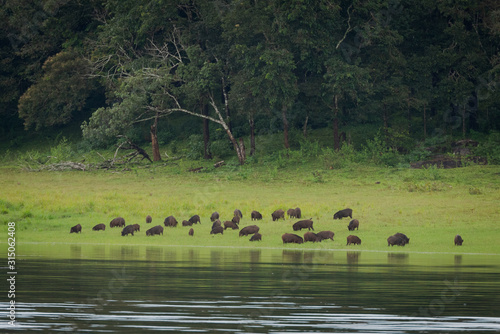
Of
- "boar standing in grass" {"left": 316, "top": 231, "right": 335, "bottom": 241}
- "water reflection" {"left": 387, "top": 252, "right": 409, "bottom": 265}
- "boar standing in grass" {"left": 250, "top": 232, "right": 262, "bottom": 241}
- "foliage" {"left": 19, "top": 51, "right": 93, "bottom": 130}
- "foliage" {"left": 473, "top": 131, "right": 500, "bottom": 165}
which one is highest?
"foliage" {"left": 19, "top": 51, "right": 93, "bottom": 130}

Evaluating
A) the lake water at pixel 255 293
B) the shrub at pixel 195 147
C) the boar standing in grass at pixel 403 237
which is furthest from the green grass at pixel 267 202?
the lake water at pixel 255 293

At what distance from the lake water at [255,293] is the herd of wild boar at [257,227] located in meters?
2.60

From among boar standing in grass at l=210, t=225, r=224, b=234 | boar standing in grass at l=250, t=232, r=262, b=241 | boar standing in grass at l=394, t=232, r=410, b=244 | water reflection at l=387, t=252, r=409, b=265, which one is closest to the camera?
water reflection at l=387, t=252, r=409, b=265

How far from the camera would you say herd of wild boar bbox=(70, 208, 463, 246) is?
24.1m

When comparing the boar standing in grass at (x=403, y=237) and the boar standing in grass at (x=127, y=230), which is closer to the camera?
the boar standing in grass at (x=403, y=237)

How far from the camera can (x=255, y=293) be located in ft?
46.1

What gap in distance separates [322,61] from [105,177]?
14812mm

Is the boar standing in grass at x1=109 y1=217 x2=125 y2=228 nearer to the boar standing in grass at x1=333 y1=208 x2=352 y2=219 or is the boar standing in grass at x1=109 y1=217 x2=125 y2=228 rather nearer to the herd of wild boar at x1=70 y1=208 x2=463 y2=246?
the herd of wild boar at x1=70 y1=208 x2=463 y2=246

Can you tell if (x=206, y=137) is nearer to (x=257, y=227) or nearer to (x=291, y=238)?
(x=257, y=227)

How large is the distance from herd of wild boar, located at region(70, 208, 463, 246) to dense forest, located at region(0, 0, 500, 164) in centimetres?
1539

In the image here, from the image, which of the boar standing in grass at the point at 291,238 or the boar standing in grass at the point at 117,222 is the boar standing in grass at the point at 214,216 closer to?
the boar standing in grass at the point at 117,222

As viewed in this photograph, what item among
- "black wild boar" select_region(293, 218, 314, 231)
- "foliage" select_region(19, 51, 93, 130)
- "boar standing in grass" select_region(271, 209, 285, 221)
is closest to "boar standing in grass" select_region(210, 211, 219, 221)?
"boar standing in grass" select_region(271, 209, 285, 221)

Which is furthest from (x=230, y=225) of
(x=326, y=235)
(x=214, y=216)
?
(x=326, y=235)

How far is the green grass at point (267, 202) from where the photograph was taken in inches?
1012
